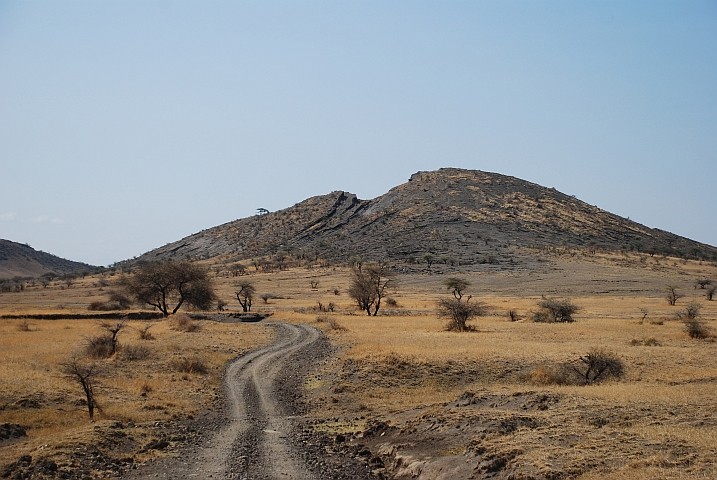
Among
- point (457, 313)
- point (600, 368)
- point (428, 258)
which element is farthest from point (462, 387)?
point (428, 258)

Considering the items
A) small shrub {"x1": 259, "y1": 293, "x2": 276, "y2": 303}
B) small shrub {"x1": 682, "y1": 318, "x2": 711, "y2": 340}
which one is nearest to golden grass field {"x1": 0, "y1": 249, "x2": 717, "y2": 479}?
small shrub {"x1": 682, "y1": 318, "x2": 711, "y2": 340}

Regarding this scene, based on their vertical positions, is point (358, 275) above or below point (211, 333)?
above

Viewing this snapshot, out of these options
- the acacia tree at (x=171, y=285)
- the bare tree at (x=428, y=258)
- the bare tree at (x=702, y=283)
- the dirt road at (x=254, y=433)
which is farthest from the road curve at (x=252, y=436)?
the bare tree at (x=428, y=258)

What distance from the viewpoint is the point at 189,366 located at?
26.2 meters

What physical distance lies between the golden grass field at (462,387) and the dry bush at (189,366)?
1.71 ft

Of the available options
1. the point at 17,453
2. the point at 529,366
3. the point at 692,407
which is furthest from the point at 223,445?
the point at 529,366

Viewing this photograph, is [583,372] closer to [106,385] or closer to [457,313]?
[457,313]

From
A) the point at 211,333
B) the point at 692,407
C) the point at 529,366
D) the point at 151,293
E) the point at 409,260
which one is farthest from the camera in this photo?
the point at 409,260

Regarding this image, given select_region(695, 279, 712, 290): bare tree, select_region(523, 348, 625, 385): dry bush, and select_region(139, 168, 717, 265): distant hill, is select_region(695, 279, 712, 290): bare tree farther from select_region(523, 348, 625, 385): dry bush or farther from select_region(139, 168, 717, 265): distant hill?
select_region(523, 348, 625, 385): dry bush

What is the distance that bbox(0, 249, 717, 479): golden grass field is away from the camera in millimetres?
11828

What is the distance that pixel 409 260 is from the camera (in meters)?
120

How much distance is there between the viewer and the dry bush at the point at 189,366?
26.1 metres

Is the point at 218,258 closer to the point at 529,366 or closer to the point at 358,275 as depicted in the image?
the point at 358,275

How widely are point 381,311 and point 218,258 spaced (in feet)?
324
